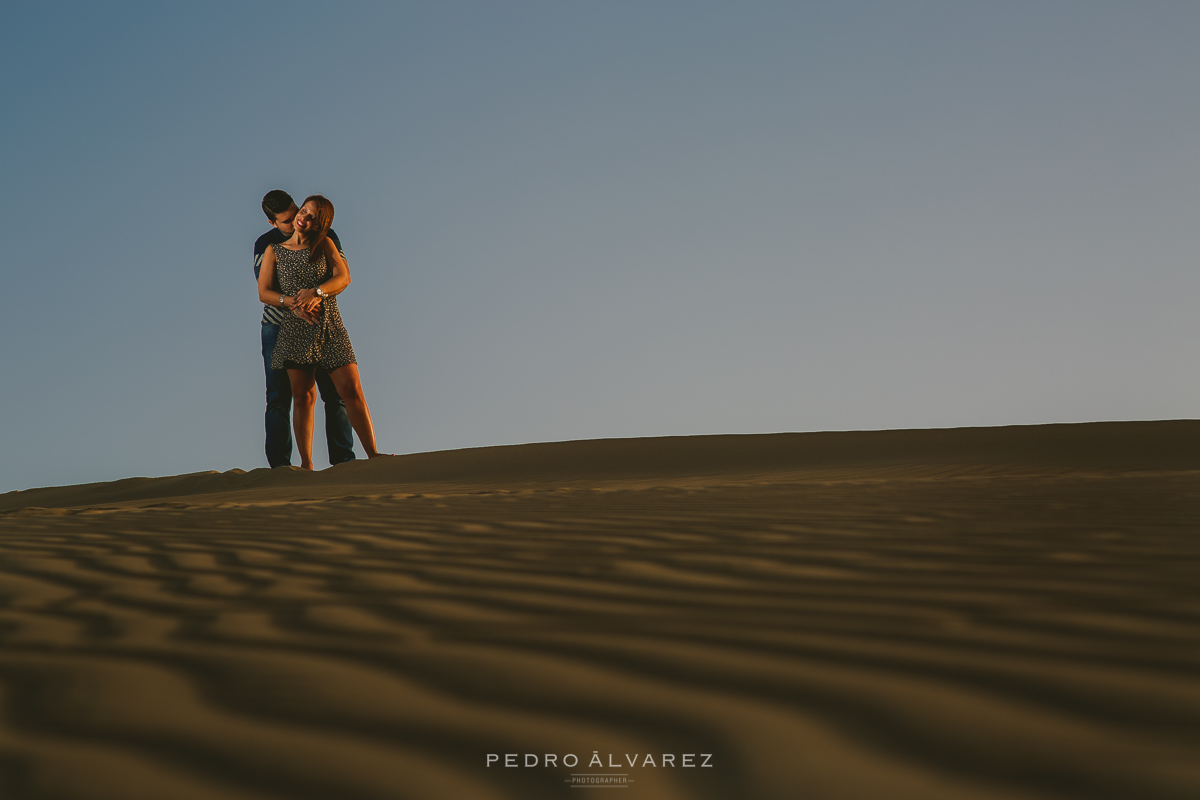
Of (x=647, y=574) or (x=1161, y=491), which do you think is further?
(x=1161, y=491)

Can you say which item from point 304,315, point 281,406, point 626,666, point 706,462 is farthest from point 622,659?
point 281,406

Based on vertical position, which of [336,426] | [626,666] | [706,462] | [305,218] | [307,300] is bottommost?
[626,666]

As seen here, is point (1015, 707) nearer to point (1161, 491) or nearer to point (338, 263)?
point (1161, 491)

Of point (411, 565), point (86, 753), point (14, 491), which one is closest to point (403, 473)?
point (14, 491)

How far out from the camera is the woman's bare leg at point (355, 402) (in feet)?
36.8

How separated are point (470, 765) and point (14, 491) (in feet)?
48.3

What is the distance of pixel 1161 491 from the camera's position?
524 cm

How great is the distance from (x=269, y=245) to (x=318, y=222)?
2.05 ft

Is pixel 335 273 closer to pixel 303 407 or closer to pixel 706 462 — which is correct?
pixel 303 407

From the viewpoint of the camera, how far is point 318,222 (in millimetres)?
10602

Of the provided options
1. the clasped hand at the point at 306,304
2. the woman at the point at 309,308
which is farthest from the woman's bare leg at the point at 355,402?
the clasped hand at the point at 306,304

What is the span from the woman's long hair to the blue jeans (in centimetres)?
103

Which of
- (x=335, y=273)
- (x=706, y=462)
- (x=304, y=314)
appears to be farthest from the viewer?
(x=706, y=462)

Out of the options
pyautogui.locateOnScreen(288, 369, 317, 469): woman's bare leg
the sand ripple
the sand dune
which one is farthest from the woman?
the sand ripple
